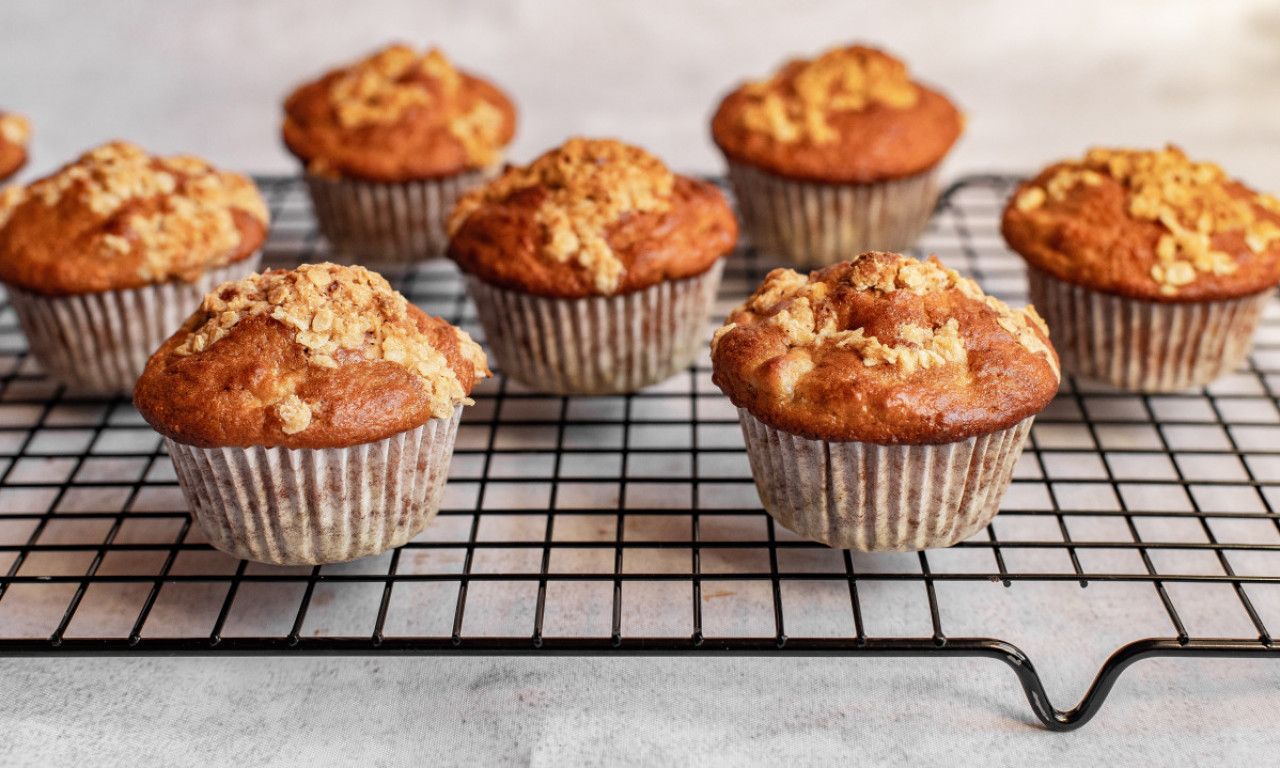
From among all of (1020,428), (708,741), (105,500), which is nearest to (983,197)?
(1020,428)

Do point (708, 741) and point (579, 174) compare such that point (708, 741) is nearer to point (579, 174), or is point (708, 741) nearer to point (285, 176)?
point (579, 174)

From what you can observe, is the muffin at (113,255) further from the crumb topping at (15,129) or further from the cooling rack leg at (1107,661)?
the cooling rack leg at (1107,661)

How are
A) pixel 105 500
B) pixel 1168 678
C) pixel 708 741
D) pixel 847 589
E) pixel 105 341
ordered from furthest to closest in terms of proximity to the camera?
pixel 105 341, pixel 105 500, pixel 847 589, pixel 1168 678, pixel 708 741

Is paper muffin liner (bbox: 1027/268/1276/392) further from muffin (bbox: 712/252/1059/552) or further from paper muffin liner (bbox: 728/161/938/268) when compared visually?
paper muffin liner (bbox: 728/161/938/268)

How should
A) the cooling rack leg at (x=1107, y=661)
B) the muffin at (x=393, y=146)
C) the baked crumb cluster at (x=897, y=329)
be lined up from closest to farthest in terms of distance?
the cooling rack leg at (x=1107, y=661) → the baked crumb cluster at (x=897, y=329) → the muffin at (x=393, y=146)

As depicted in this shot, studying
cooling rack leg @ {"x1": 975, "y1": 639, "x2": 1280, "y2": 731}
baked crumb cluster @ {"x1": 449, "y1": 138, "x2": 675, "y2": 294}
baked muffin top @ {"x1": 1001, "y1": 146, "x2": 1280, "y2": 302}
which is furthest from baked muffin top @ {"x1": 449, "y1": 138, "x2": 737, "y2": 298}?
cooling rack leg @ {"x1": 975, "y1": 639, "x2": 1280, "y2": 731}

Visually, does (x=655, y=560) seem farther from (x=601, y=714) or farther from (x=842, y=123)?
(x=842, y=123)

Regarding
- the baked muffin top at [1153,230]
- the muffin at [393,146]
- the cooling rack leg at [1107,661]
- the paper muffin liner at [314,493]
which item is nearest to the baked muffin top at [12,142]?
the muffin at [393,146]
